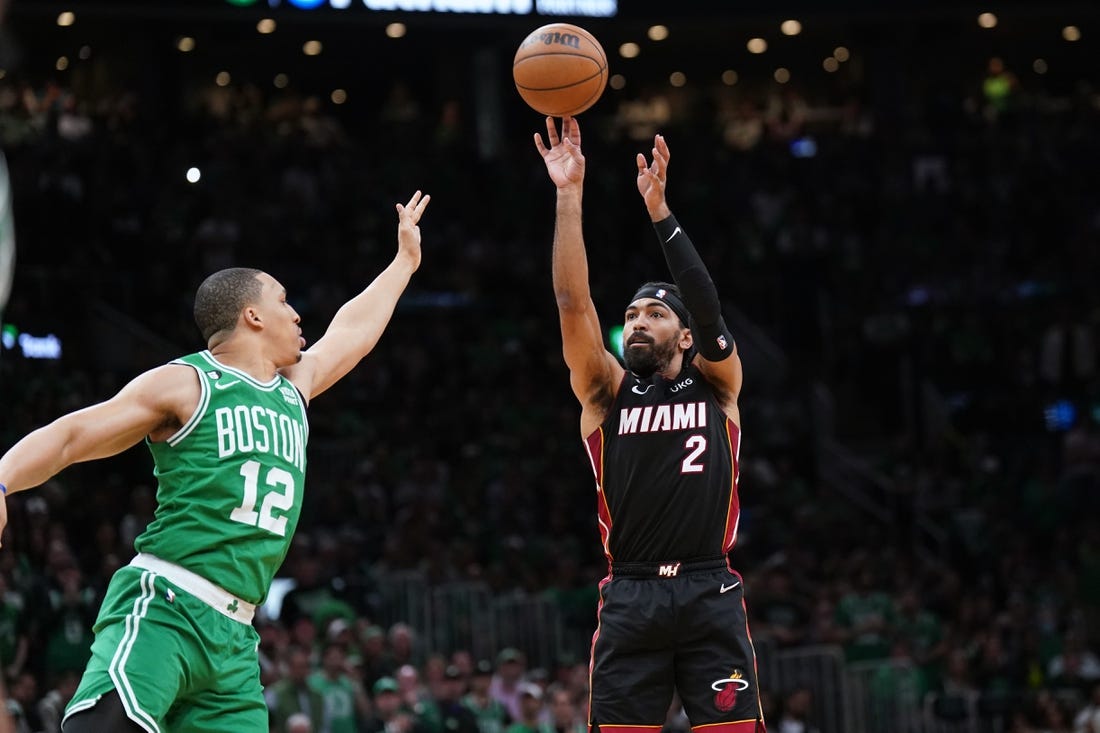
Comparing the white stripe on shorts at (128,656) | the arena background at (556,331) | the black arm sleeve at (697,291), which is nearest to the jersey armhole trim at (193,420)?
the white stripe on shorts at (128,656)

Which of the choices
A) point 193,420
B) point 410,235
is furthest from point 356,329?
point 193,420

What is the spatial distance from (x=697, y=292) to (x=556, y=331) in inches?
626

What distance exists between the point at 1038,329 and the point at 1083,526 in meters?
4.09

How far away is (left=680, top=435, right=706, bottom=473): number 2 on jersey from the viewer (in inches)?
285

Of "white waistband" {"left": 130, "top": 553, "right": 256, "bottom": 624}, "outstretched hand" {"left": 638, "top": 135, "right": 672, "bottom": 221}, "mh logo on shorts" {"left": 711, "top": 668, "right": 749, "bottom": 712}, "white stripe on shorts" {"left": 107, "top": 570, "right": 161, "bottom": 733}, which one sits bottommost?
"mh logo on shorts" {"left": 711, "top": 668, "right": 749, "bottom": 712}

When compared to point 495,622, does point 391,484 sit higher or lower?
higher

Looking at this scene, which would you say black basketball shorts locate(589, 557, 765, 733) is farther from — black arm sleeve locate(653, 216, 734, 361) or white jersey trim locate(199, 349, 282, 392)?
white jersey trim locate(199, 349, 282, 392)

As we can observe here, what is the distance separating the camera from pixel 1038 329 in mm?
24422

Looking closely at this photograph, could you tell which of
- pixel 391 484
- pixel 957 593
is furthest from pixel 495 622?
pixel 957 593

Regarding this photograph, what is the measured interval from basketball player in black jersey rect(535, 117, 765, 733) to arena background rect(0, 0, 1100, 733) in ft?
22.0

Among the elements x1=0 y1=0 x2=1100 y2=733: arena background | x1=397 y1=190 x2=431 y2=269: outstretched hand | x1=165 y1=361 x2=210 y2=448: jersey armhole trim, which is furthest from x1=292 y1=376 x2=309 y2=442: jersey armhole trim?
x1=0 y1=0 x2=1100 y2=733: arena background

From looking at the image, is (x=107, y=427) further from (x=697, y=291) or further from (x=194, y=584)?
(x=697, y=291)

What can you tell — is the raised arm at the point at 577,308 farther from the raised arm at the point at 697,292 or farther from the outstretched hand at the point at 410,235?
the outstretched hand at the point at 410,235

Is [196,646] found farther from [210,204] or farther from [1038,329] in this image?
[1038,329]
